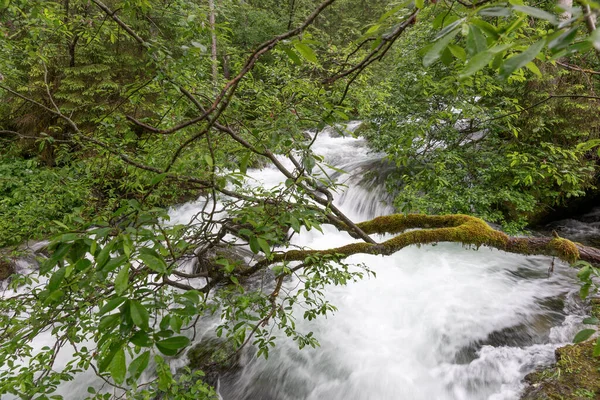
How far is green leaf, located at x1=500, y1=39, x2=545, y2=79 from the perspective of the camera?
0.46m

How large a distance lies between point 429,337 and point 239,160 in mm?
3335

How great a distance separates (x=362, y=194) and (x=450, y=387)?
4.85 m

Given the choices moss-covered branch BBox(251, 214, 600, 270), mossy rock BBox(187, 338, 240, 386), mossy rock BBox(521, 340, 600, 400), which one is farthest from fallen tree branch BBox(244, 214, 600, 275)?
mossy rock BBox(187, 338, 240, 386)

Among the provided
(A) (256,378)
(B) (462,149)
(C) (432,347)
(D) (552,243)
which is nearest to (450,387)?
(C) (432,347)

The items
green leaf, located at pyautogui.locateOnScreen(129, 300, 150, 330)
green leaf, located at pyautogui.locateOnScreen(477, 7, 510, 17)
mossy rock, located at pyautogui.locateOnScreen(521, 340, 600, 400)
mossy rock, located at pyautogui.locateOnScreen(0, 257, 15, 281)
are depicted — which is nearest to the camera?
green leaf, located at pyautogui.locateOnScreen(477, 7, 510, 17)

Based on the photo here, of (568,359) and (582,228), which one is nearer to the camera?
(568,359)

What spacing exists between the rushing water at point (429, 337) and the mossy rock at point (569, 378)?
0.48 ft

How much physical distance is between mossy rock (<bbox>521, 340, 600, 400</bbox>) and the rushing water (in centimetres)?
15

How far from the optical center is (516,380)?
3.05 m

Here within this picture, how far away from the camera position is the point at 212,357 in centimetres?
346

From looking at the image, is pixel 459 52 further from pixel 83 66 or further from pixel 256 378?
pixel 83 66

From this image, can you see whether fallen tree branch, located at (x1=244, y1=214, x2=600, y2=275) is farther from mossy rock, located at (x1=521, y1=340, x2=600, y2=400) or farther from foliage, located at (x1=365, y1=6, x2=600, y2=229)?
foliage, located at (x1=365, y1=6, x2=600, y2=229)

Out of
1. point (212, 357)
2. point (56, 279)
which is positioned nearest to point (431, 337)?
point (212, 357)

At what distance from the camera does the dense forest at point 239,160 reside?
82cm
